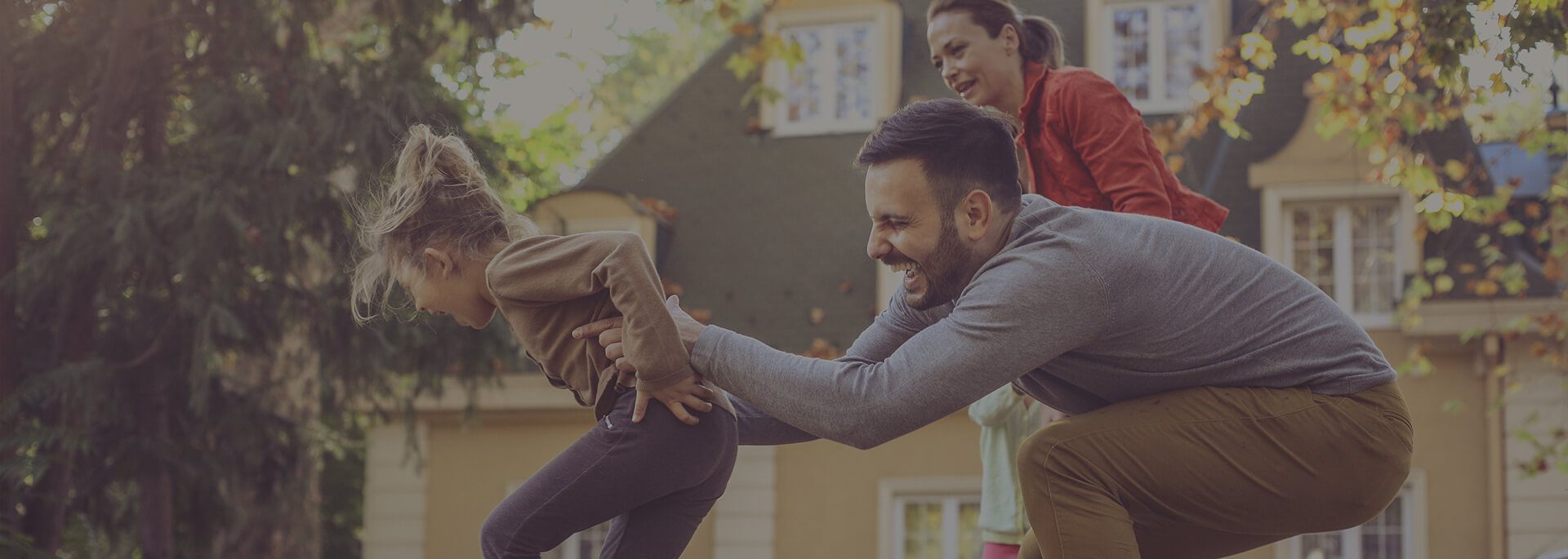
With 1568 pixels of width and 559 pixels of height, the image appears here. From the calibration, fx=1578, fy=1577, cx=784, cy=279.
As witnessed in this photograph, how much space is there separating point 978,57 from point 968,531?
1201 cm

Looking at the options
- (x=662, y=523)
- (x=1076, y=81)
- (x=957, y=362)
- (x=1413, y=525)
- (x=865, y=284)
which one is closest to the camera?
(x=957, y=362)

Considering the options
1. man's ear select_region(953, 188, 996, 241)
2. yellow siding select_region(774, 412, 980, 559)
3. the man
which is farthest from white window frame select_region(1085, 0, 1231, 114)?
man's ear select_region(953, 188, 996, 241)

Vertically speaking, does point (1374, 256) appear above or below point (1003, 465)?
above

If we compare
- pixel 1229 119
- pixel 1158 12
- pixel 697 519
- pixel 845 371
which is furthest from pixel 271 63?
pixel 1158 12

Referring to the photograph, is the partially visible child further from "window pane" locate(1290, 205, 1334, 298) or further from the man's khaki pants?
"window pane" locate(1290, 205, 1334, 298)

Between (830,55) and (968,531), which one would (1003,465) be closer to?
(968,531)

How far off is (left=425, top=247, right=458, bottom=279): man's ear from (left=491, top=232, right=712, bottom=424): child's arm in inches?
8.8

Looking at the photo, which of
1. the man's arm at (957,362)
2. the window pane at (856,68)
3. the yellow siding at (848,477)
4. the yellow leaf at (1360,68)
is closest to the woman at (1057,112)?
the man's arm at (957,362)

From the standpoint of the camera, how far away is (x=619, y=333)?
11.0 feet

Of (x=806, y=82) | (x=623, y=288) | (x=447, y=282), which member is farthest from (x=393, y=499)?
(x=623, y=288)

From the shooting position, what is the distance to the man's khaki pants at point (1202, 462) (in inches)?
119

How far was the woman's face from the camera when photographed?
15.0 feet

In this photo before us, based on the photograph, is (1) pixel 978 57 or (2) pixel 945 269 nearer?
(2) pixel 945 269

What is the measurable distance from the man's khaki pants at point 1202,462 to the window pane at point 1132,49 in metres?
14.1
